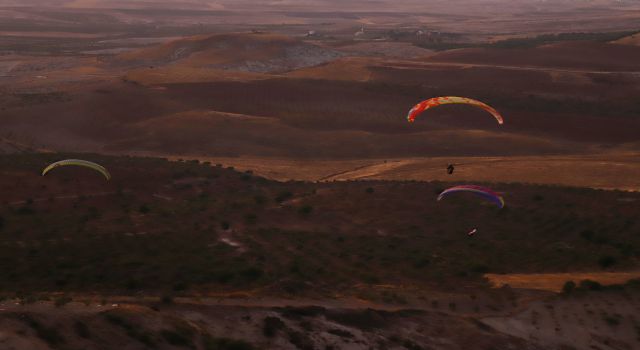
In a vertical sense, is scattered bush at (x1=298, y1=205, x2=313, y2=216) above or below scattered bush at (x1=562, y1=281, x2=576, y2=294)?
below

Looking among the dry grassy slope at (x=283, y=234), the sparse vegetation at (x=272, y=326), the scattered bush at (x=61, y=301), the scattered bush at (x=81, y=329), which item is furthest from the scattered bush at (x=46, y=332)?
the dry grassy slope at (x=283, y=234)

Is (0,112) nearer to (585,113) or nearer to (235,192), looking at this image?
(235,192)

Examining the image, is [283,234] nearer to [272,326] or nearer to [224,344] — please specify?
[272,326]

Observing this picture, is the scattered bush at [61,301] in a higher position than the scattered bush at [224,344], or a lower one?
higher

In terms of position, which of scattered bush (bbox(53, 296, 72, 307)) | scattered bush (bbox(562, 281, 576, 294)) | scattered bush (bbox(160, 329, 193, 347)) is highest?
scattered bush (bbox(53, 296, 72, 307))

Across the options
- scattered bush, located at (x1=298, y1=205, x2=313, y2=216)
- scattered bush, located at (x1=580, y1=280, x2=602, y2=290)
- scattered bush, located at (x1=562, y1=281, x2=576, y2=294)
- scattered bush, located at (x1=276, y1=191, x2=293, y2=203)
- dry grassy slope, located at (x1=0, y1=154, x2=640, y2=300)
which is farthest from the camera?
scattered bush, located at (x1=276, y1=191, x2=293, y2=203)

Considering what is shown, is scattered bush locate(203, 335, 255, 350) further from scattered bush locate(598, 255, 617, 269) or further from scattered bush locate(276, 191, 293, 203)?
scattered bush locate(276, 191, 293, 203)

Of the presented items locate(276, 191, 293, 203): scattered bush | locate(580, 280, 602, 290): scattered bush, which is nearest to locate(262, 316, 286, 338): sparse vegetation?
locate(580, 280, 602, 290): scattered bush

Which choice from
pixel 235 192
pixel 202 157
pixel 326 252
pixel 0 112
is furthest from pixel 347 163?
pixel 0 112

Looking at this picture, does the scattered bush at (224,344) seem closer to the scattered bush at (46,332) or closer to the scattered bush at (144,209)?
the scattered bush at (46,332)

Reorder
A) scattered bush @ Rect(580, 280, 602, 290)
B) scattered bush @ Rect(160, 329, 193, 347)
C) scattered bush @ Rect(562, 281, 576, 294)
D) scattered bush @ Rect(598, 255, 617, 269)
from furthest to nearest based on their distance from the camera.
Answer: scattered bush @ Rect(598, 255, 617, 269), scattered bush @ Rect(580, 280, 602, 290), scattered bush @ Rect(562, 281, 576, 294), scattered bush @ Rect(160, 329, 193, 347)

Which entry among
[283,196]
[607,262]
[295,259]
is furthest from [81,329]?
[283,196]
